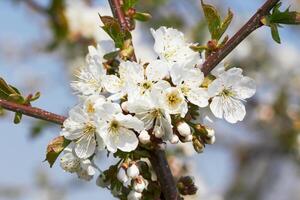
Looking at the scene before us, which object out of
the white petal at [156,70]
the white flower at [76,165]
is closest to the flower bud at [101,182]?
the white flower at [76,165]

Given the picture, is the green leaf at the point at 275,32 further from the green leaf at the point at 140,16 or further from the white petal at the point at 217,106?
the green leaf at the point at 140,16

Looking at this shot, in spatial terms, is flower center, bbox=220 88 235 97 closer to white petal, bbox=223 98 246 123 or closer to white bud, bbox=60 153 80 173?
white petal, bbox=223 98 246 123

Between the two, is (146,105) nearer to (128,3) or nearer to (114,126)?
(114,126)

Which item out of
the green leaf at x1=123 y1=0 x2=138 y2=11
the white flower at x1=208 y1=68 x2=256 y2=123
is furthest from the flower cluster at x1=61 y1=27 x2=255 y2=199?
the green leaf at x1=123 y1=0 x2=138 y2=11

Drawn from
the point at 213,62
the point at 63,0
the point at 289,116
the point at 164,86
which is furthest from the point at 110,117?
the point at 289,116

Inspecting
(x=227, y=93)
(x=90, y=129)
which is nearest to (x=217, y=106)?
(x=227, y=93)

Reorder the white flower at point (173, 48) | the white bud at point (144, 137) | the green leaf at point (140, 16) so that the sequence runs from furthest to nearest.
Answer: the green leaf at point (140, 16) → the white flower at point (173, 48) → the white bud at point (144, 137)
